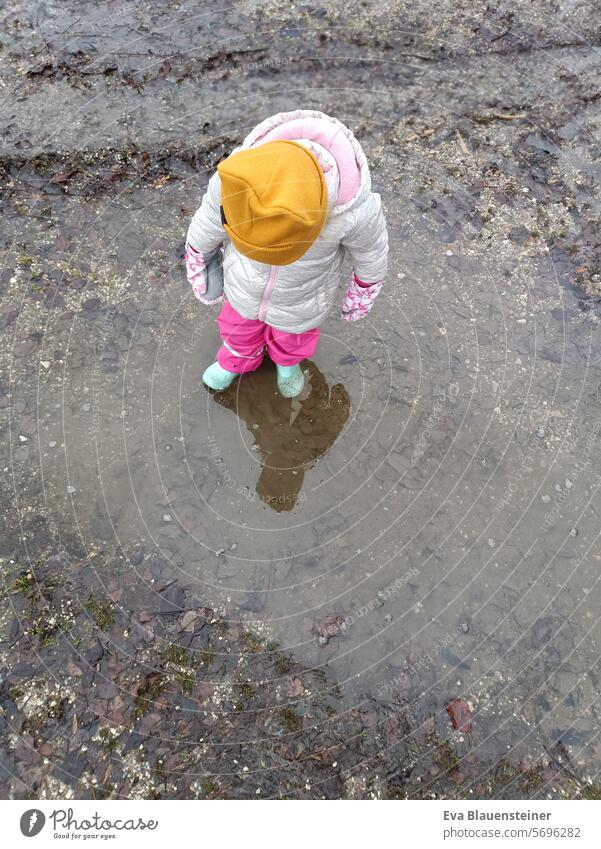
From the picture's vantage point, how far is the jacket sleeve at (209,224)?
242 cm

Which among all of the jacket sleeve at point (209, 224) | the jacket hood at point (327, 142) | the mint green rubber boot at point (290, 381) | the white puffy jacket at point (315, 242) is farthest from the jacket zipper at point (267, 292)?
the mint green rubber boot at point (290, 381)

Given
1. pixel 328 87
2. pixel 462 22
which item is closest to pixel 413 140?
pixel 328 87

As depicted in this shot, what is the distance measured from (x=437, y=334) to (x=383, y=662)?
84.6 inches

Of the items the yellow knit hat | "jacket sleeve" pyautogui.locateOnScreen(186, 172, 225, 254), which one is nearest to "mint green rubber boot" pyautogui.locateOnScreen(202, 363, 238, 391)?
"jacket sleeve" pyautogui.locateOnScreen(186, 172, 225, 254)

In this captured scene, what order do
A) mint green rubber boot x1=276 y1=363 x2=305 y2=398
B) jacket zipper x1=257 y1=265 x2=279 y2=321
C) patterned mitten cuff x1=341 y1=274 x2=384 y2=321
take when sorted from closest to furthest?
jacket zipper x1=257 y1=265 x2=279 y2=321 < patterned mitten cuff x1=341 y1=274 x2=384 y2=321 < mint green rubber boot x1=276 y1=363 x2=305 y2=398

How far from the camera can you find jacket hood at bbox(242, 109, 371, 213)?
2174 mm

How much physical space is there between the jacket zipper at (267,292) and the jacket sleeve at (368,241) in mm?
338

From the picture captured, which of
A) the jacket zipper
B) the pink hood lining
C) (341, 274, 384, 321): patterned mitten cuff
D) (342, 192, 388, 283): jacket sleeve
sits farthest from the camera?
(341, 274, 384, 321): patterned mitten cuff

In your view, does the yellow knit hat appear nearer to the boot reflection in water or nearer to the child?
the child

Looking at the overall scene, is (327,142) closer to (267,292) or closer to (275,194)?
(275,194)

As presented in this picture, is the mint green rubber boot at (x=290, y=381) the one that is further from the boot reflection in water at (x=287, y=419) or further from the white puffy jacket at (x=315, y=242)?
the white puffy jacket at (x=315, y=242)

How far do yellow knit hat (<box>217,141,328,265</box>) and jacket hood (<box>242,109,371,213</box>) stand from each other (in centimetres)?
12

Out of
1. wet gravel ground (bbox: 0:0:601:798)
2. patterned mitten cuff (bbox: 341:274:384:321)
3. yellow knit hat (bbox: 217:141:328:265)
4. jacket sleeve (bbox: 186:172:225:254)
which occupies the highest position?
yellow knit hat (bbox: 217:141:328:265)

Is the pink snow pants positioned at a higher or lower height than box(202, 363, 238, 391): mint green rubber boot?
higher
